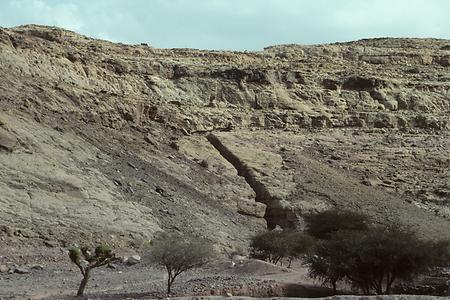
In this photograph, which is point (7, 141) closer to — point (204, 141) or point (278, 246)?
point (278, 246)

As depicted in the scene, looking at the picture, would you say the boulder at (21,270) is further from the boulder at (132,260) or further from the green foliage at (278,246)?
the green foliage at (278,246)

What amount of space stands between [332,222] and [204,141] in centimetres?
1291

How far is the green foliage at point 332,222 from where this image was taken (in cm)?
3209

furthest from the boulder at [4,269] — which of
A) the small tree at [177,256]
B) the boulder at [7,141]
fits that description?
the boulder at [7,141]

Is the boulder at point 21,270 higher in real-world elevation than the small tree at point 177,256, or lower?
lower

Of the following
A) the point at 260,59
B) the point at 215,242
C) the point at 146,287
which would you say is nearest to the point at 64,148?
the point at 215,242

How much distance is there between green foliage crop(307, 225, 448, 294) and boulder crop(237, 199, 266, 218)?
1415cm

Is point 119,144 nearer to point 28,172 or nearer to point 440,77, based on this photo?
point 28,172

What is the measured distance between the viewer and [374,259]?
21297 millimetres

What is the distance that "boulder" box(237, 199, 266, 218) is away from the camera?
1438 inches

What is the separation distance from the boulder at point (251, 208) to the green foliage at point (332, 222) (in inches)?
125

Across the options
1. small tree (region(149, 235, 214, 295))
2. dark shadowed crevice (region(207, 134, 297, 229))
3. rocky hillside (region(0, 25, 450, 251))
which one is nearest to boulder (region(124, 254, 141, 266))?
rocky hillside (region(0, 25, 450, 251))

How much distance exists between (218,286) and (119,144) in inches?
776

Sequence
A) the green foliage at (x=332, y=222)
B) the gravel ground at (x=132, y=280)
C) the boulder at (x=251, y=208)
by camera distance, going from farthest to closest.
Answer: the boulder at (x=251, y=208), the green foliage at (x=332, y=222), the gravel ground at (x=132, y=280)
